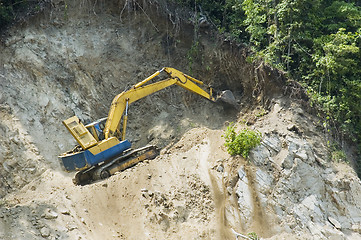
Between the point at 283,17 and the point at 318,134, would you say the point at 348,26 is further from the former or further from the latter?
the point at 318,134

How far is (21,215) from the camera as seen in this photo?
1149cm

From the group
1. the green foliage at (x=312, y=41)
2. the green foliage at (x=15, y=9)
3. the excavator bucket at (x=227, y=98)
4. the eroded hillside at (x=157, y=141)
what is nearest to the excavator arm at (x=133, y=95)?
the excavator bucket at (x=227, y=98)

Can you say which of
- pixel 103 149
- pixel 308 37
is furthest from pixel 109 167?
pixel 308 37

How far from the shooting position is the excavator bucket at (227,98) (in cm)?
1644

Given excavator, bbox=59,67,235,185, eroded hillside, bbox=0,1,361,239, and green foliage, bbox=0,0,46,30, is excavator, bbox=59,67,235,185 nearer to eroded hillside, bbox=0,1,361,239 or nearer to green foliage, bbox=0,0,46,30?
eroded hillside, bbox=0,1,361,239

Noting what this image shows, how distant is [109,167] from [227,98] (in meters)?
4.76

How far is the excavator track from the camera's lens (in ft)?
45.9

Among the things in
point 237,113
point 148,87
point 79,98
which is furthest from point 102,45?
point 237,113

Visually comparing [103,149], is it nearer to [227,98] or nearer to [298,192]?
[227,98]

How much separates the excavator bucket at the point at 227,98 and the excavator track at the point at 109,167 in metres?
3.43

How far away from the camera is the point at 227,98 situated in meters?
16.4

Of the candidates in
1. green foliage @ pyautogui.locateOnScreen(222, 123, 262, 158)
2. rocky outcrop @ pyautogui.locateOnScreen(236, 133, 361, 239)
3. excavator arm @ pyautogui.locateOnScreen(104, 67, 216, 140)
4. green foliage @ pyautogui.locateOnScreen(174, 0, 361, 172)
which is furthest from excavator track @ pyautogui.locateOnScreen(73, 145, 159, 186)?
green foliage @ pyautogui.locateOnScreen(174, 0, 361, 172)

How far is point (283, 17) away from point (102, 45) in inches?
→ 253

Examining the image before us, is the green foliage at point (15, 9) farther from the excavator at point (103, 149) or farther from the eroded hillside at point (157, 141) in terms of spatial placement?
the excavator at point (103, 149)
